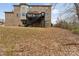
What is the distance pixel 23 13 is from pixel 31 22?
14 cm

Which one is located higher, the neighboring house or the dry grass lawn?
the neighboring house

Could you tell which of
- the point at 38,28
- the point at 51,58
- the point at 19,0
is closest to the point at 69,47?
the point at 51,58

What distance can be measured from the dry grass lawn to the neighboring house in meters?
0.06

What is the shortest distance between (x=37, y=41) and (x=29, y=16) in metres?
0.30

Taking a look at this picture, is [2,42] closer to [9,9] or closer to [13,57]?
[13,57]

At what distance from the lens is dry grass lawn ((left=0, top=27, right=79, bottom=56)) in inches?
83.7

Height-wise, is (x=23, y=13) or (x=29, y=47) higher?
(x=23, y=13)

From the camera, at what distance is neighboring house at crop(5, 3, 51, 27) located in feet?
7.11

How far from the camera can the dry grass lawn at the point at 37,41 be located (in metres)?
2.13

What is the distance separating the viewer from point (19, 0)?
217 centimetres

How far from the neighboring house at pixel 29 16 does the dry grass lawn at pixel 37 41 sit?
0.20ft

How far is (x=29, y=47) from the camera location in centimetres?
215

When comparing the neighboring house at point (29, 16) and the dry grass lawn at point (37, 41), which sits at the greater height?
the neighboring house at point (29, 16)

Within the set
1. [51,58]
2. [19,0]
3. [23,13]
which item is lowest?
[51,58]
